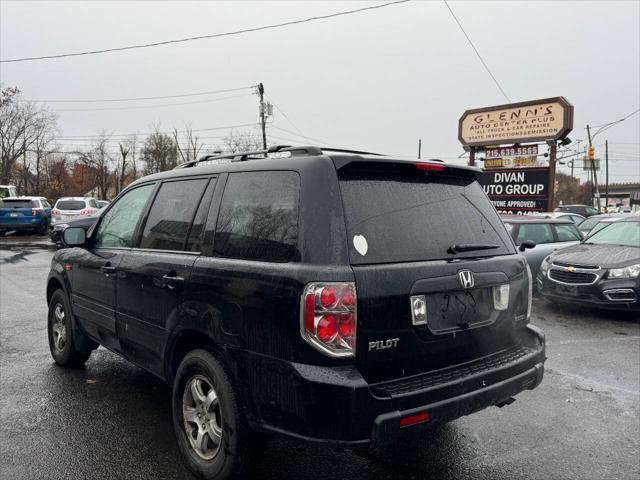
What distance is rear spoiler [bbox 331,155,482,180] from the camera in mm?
2658

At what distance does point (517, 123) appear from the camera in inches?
687

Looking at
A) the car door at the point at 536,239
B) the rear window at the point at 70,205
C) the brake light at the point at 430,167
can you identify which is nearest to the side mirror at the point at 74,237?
the brake light at the point at 430,167

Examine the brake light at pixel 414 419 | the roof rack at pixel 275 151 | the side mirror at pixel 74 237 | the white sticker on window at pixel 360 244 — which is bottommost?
the brake light at pixel 414 419

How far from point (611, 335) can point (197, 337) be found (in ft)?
19.1

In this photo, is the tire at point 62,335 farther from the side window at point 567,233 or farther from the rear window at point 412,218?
the side window at point 567,233

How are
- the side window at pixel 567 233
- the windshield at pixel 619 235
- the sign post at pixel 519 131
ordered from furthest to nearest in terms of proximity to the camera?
1. the sign post at pixel 519 131
2. the side window at pixel 567 233
3. the windshield at pixel 619 235

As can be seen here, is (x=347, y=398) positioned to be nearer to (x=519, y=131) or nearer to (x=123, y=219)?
(x=123, y=219)

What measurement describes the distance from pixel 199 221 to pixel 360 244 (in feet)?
3.86

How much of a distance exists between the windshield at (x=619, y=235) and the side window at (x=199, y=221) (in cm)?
748

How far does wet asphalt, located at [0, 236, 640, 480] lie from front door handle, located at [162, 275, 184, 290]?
1.09 meters

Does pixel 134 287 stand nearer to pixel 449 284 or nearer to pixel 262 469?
pixel 262 469

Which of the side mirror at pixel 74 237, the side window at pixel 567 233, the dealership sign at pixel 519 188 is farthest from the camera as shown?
the dealership sign at pixel 519 188

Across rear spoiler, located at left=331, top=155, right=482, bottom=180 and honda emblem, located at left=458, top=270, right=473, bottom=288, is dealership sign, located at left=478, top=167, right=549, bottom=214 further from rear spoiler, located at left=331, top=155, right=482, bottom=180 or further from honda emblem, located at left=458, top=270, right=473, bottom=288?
honda emblem, located at left=458, top=270, right=473, bottom=288

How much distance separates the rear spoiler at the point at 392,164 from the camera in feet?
8.72
